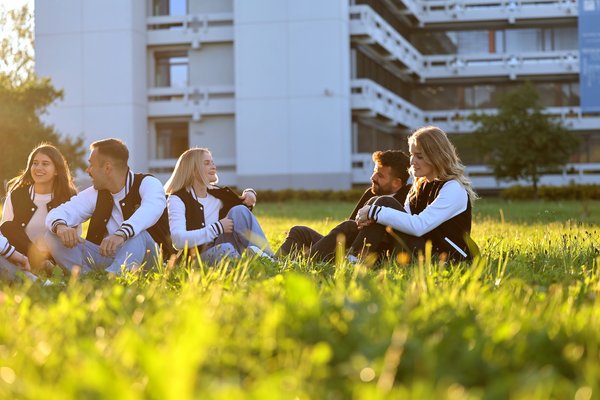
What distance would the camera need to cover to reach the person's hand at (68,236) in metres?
7.07

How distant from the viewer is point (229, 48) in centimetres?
4209

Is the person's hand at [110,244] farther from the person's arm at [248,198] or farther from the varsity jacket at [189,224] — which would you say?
the person's arm at [248,198]

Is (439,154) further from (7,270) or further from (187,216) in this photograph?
(7,270)

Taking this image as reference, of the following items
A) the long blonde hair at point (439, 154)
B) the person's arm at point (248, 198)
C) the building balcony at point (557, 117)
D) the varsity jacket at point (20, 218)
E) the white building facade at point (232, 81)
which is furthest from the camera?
the building balcony at point (557, 117)

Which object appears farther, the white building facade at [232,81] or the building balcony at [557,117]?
the building balcony at [557,117]

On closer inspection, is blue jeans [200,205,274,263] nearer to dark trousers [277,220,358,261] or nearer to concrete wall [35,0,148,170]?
dark trousers [277,220,358,261]

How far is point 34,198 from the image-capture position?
803 centimetres

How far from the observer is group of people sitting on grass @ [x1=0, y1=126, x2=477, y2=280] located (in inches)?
276

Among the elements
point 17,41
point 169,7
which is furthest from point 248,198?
point 169,7

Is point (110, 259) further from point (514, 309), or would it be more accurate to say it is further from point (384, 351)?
point (384, 351)

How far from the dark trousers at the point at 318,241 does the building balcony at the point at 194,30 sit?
110ft

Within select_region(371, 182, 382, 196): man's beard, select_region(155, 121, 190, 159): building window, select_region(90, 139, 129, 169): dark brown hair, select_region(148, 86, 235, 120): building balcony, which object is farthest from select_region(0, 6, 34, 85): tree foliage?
select_region(371, 182, 382, 196): man's beard

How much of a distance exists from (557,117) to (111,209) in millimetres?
43792

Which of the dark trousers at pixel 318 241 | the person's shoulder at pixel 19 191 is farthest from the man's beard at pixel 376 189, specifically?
the person's shoulder at pixel 19 191
